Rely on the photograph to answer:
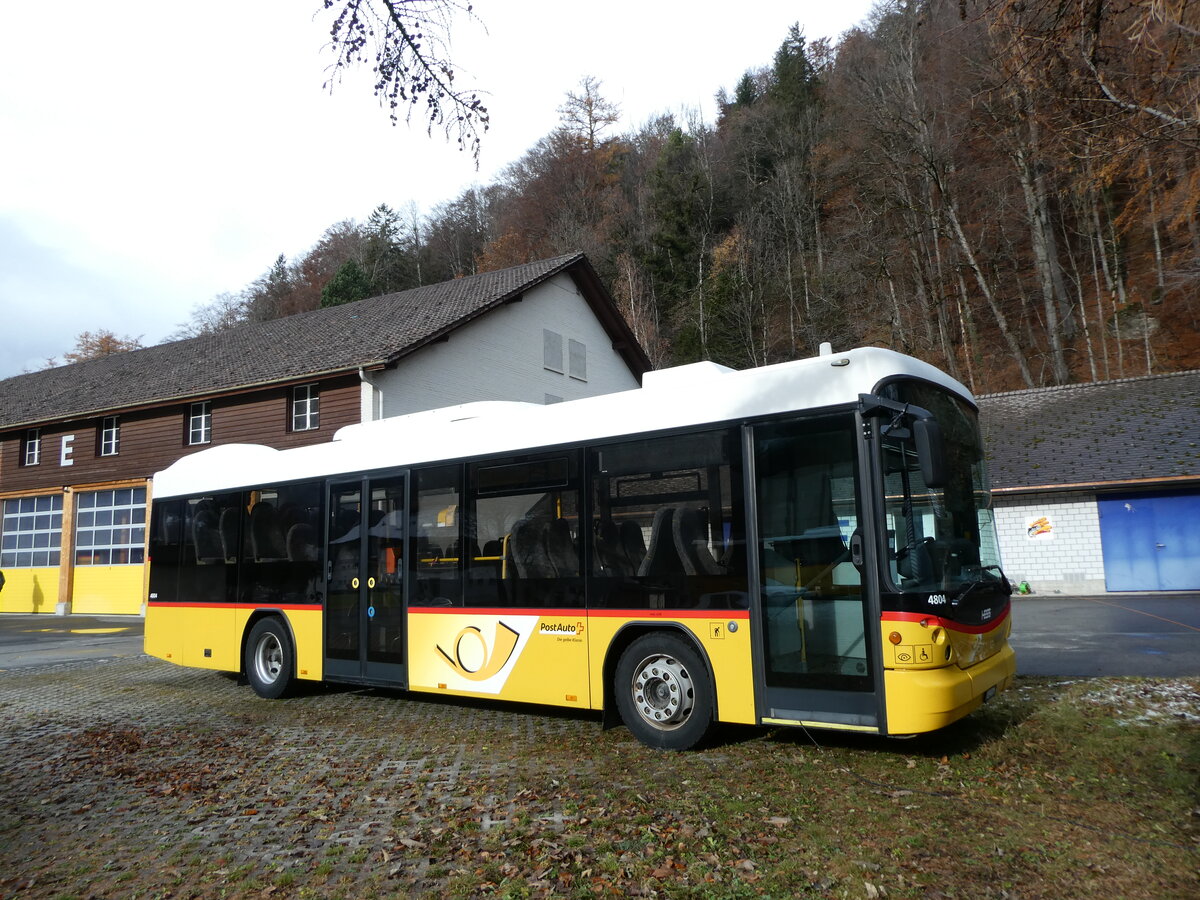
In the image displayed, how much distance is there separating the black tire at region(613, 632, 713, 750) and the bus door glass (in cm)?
58

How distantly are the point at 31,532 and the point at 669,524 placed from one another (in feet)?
93.3

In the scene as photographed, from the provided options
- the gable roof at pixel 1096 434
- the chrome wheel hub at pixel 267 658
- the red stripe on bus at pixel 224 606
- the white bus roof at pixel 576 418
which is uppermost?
the gable roof at pixel 1096 434

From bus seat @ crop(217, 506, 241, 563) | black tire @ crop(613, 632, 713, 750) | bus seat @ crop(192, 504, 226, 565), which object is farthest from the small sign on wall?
bus seat @ crop(192, 504, 226, 565)

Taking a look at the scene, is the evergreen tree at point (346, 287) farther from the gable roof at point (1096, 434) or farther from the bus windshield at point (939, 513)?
the bus windshield at point (939, 513)

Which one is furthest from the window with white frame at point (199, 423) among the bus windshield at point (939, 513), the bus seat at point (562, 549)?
the bus windshield at point (939, 513)

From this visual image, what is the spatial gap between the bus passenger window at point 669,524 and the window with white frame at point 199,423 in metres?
20.1

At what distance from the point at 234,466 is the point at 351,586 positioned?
2.71 meters

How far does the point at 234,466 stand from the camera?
10.6 meters

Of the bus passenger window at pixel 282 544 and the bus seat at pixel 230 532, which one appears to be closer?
the bus passenger window at pixel 282 544

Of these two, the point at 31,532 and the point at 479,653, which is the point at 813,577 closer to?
the point at 479,653

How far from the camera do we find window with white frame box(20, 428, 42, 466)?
28.0 meters

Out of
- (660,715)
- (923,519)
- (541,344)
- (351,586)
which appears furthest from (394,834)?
(541,344)

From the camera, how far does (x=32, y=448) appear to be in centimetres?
2823

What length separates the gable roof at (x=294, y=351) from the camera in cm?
2225
